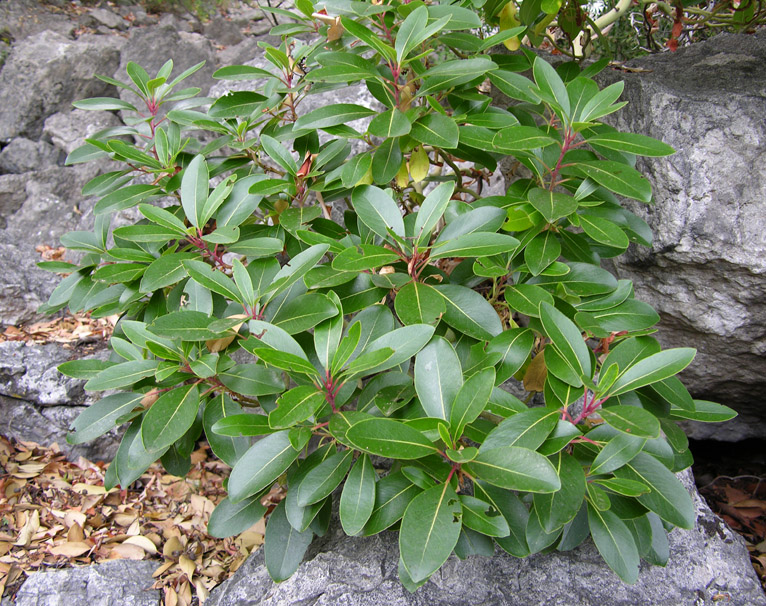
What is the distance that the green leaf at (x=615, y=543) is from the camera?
1.10 metres

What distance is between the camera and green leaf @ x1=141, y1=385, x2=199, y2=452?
1110 millimetres

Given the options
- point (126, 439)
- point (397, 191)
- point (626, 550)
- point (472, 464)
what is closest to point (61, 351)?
point (126, 439)

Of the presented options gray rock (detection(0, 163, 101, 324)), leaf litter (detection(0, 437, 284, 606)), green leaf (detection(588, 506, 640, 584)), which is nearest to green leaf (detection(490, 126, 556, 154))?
green leaf (detection(588, 506, 640, 584))

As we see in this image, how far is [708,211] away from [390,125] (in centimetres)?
106

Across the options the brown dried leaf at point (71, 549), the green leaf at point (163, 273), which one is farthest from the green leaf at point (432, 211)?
the brown dried leaf at point (71, 549)

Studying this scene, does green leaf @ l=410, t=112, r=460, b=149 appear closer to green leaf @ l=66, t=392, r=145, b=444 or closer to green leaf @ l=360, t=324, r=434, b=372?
green leaf @ l=360, t=324, r=434, b=372

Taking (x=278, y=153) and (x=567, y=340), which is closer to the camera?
(x=567, y=340)

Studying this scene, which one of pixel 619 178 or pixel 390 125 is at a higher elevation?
pixel 390 125

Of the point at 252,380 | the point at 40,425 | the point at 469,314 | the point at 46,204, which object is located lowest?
the point at 40,425

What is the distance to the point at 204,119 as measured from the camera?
1.64 meters

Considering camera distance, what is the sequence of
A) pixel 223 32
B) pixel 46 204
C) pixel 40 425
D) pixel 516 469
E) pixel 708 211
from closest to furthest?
pixel 516 469
pixel 708 211
pixel 40 425
pixel 46 204
pixel 223 32

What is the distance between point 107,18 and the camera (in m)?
5.36

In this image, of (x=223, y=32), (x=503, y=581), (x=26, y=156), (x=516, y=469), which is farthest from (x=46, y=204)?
(x=516, y=469)

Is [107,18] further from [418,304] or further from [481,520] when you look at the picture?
[481,520]
